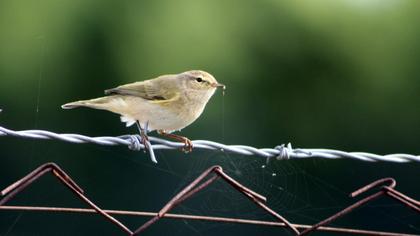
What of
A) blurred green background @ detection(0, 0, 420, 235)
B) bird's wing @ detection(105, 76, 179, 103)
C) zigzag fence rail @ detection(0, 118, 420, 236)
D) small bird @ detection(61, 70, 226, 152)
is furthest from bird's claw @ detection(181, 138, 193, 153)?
blurred green background @ detection(0, 0, 420, 235)

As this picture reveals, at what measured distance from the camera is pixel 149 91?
465cm

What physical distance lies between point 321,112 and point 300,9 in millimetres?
1189

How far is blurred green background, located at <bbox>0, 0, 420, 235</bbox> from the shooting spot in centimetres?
806

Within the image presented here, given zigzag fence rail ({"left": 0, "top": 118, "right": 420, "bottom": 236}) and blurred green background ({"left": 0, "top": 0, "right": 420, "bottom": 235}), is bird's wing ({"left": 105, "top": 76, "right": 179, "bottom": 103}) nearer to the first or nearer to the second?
zigzag fence rail ({"left": 0, "top": 118, "right": 420, "bottom": 236})

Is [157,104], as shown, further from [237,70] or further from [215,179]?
[237,70]

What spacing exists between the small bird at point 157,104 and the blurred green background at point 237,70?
9.14 feet

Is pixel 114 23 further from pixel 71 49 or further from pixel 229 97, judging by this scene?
pixel 229 97

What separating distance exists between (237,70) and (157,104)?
451cm

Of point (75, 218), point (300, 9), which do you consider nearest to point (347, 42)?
point (300, 9)

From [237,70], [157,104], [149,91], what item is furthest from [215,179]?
[237,70]

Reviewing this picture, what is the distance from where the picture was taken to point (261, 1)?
9.49 meters

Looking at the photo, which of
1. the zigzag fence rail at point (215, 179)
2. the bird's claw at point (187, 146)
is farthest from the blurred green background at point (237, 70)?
the zigzag fence rail at point (215, 179)

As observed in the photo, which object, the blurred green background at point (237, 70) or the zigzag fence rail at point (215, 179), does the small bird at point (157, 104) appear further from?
the blurred green background at point (237, 70)

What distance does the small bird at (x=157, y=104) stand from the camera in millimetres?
4461
